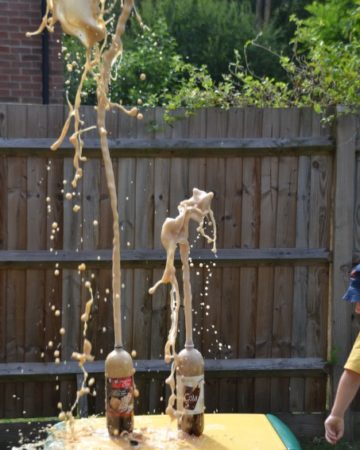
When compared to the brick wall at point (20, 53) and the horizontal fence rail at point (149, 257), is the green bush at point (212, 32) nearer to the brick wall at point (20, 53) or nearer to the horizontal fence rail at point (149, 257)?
the brick wall at point (20, 53)

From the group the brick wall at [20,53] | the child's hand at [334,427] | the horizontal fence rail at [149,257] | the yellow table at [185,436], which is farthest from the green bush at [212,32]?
the child's hand at [334,427]

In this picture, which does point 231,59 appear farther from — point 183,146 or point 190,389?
point 190,389

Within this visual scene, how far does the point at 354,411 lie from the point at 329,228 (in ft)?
3.57

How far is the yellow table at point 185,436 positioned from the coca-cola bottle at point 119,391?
0.18 ft

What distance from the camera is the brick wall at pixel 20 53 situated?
29.2 feet

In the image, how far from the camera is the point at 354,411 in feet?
18.2

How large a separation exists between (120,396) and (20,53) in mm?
6306

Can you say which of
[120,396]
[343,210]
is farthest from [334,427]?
[343,210]

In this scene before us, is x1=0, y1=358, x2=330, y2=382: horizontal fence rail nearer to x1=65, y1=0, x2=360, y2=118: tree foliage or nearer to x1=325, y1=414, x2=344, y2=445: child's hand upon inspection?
x1=65, y1=0, x2=360, y2=118: tree foliage

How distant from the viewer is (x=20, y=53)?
8.95 meters

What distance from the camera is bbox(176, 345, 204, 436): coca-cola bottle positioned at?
3.22 metres

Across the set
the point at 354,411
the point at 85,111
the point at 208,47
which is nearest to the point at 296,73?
the point at 85,111

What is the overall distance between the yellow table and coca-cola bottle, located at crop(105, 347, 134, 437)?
0.18 feet

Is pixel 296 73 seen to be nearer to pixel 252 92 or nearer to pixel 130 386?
pixel 252 92
